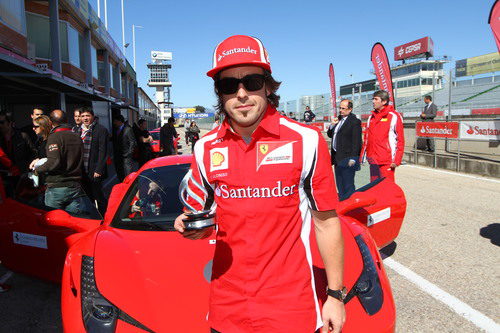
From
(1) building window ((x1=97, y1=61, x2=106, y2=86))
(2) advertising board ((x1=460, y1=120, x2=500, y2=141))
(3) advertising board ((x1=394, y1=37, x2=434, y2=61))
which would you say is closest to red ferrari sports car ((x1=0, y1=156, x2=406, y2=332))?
(2) advertising board ((x1=460, y1=120, x2=500, y2=141))

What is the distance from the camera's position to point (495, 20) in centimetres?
904

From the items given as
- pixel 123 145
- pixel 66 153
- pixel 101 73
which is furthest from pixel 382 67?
pixel 101 73

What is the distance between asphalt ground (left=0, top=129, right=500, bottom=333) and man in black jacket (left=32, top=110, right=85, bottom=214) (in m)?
0.90

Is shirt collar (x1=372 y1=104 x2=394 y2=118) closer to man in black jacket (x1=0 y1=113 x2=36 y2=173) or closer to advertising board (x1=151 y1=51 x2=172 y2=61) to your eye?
man in black jacket (x1=0 y1=113 x2=36 y2=173)

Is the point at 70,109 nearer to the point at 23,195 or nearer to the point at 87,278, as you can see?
the point at 23,195

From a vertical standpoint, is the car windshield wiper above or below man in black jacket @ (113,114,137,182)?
below

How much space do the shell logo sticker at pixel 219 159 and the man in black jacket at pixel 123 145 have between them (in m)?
6.53

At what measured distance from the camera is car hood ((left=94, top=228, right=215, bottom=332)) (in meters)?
1.94

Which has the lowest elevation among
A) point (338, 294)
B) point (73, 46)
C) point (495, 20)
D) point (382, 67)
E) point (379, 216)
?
point (379, 216)

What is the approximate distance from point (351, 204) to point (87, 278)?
1.94 metres

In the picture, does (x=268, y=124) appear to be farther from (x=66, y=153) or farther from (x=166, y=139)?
(x=166, y=139)

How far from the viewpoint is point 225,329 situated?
143 centimetres

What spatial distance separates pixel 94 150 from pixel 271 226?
5.39 metres

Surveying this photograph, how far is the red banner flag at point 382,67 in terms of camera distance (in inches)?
583
